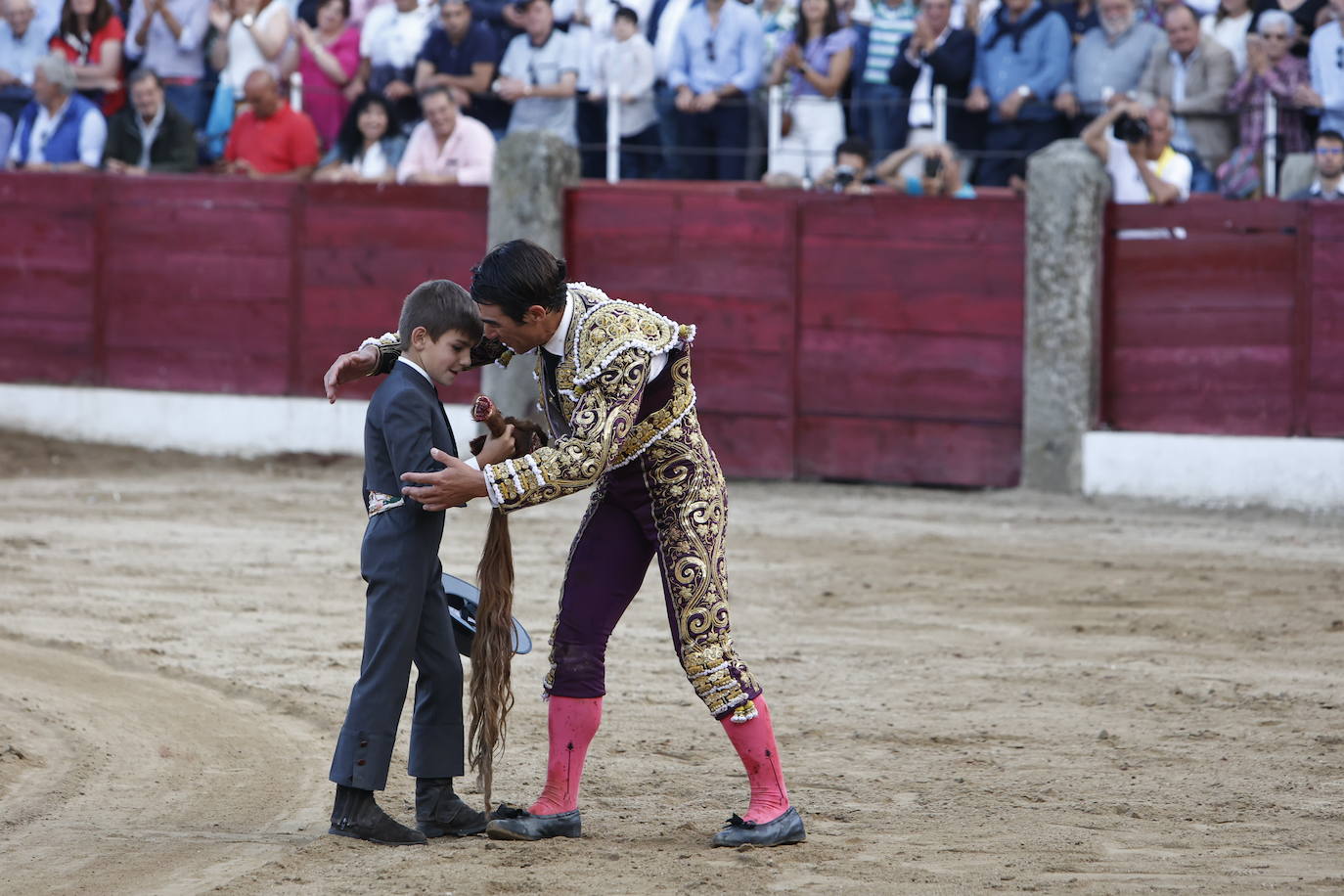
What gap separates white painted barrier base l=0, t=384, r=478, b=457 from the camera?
37.2 ft

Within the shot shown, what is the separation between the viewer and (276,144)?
11.7 meters

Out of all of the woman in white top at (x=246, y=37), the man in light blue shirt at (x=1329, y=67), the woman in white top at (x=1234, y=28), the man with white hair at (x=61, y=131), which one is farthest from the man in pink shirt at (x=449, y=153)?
the man in light blue shirt at (x=1329, y=67)

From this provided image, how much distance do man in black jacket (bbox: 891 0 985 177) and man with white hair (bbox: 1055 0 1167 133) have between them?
55 centimetres

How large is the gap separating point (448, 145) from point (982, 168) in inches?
123

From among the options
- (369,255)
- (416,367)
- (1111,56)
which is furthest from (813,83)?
(416,367)

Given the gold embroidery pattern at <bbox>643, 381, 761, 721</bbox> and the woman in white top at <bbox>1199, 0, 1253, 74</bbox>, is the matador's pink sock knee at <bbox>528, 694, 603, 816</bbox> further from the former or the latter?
the woman in white top at <bbox>1199, 0, 1253, 74</bbox>

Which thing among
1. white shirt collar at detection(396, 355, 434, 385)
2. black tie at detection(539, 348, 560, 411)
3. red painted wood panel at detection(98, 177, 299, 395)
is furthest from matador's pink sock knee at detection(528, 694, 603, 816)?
red painted wood panel at detection(98, 177, 299, 395)

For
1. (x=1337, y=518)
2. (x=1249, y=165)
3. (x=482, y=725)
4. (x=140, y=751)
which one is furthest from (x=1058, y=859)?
(x=1249, y=165)

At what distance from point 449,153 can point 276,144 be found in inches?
49.0

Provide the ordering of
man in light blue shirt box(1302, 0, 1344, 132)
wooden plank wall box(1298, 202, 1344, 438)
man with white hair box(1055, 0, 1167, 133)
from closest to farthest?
man in light blue shirt box(1302, 0, 1344, 132), wooden plank wall box(1298, 202, 1344, 438), man with white hair box(1055, 0, 1167, 133)

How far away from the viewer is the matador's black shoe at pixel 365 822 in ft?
13.3

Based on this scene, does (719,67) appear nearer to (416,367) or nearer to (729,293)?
(729,293)

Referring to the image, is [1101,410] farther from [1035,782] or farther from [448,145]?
[1035,782]

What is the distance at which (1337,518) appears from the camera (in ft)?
30.9
